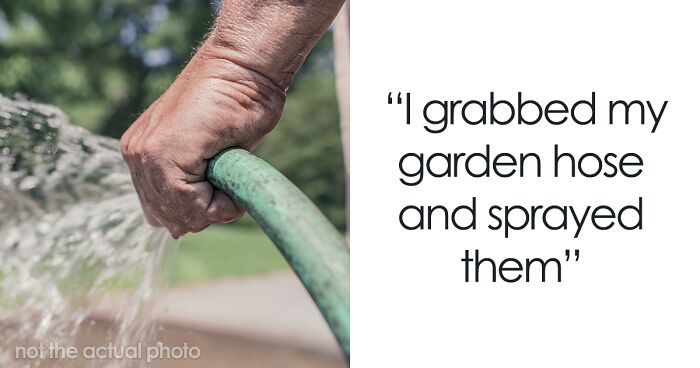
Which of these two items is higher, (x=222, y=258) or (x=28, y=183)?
(x=28, y=183)

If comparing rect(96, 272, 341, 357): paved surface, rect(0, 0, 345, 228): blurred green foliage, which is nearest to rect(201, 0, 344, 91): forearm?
rect(96, 272, 341, 357): paved surface

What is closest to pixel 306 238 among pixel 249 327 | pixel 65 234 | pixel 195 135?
pixel 195 135

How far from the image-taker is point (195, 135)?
121 centimetres

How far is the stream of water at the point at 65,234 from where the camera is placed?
175 centimetres

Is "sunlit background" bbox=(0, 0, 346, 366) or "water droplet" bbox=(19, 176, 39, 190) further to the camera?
"sunlit background" bbox=(0, 0, 346, 366)

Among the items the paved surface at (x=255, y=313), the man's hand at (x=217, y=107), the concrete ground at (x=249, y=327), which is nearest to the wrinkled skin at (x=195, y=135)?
the man's hand at (x=217, y=107)

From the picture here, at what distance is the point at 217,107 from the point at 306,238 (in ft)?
1.24

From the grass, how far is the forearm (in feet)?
26.2

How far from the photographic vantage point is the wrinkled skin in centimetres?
122

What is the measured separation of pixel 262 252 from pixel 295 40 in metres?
10.9

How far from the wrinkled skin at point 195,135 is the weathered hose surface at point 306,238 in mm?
180

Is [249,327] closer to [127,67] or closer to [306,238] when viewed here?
[306,238]

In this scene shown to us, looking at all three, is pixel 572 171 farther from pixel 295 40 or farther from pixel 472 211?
pixel 295 40

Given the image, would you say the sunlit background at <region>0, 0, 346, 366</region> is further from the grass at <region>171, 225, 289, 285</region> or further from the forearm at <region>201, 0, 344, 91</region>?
the forearm at <region>201, 0, 344, 91</region>
